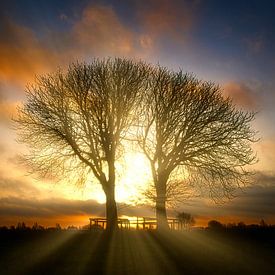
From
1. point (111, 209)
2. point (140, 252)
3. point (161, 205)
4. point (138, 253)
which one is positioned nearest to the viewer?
point (138, 253)

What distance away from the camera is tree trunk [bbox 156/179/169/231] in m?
35.7

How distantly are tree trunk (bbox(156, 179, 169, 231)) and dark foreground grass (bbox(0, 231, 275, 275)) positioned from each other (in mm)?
3130

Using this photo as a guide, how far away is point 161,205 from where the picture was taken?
36.0m

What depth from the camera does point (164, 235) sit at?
3100 cm

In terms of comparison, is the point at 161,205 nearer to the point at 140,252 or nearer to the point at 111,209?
the point at 111,209

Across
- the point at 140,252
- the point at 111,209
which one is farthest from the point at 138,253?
the point at 111,209

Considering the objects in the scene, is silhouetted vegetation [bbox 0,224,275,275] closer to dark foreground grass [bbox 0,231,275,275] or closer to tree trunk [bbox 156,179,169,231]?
dark foreground grass [bbox 0,231,275,275]

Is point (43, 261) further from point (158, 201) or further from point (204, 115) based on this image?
point (204, 115)

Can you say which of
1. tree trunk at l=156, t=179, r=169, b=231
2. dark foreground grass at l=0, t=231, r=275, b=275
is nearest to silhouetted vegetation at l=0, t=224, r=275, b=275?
dark foreground grass at l=0, t=231, r=275, b=275

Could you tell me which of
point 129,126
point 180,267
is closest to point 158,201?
point 129,126

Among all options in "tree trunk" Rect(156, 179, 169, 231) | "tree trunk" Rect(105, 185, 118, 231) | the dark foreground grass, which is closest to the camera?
the dark foreground grass

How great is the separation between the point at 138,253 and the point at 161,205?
12.1 meters

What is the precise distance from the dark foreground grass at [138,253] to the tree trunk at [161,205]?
3.13 m

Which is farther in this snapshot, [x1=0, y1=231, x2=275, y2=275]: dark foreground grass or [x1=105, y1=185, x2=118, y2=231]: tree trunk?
[x1=105, y1=185, x2=118, y2=231]: tree trunk
